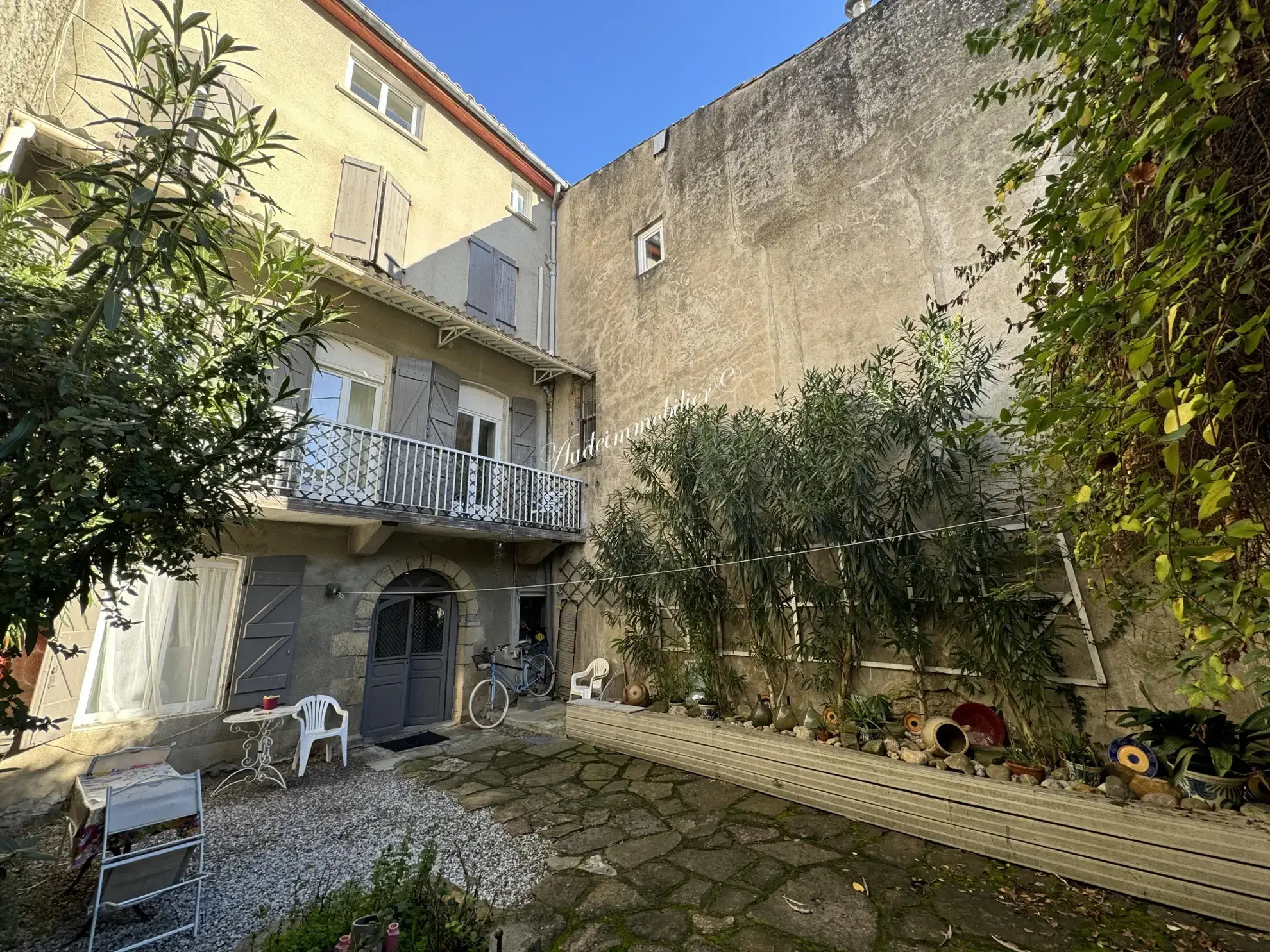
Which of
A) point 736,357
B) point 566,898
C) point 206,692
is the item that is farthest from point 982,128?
point 206,692

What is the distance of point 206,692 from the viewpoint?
4.85 meters

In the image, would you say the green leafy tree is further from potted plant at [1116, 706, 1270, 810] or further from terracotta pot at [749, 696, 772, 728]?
potted plant at [1116, 706, 1270, 810]

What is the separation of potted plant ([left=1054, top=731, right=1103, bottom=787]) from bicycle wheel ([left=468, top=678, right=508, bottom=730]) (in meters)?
5.38

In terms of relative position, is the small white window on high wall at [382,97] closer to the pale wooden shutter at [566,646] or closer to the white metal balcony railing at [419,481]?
the white metal balcony railing at [419,481]

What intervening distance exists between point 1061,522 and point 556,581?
6267 mm

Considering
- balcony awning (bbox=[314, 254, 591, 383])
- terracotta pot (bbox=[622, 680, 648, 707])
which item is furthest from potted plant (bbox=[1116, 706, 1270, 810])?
balcony awning (bbox=[314, 254, 591, 383])

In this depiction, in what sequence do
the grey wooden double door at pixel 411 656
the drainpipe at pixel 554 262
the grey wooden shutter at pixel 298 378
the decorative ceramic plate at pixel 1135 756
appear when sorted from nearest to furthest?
the decorative ceramic plate at pixel 1135 756
the grey wooden shutter at pixel 298 378
the grey wooden double door at pixel 411 656
the drainpipe at pixel 554 262

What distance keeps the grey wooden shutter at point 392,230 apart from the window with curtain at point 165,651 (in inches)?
160

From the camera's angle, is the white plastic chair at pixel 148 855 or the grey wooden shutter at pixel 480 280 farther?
the grey wooden shutter at pixel 480 280

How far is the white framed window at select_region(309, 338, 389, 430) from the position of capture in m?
5.92

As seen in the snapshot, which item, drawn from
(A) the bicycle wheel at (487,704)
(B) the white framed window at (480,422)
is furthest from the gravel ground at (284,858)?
(B) the white framed window at (480,422)

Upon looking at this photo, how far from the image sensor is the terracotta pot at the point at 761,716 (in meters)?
4.74

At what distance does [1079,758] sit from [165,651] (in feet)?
23.8

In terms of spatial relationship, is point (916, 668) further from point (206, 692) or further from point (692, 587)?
point (206, 692)
